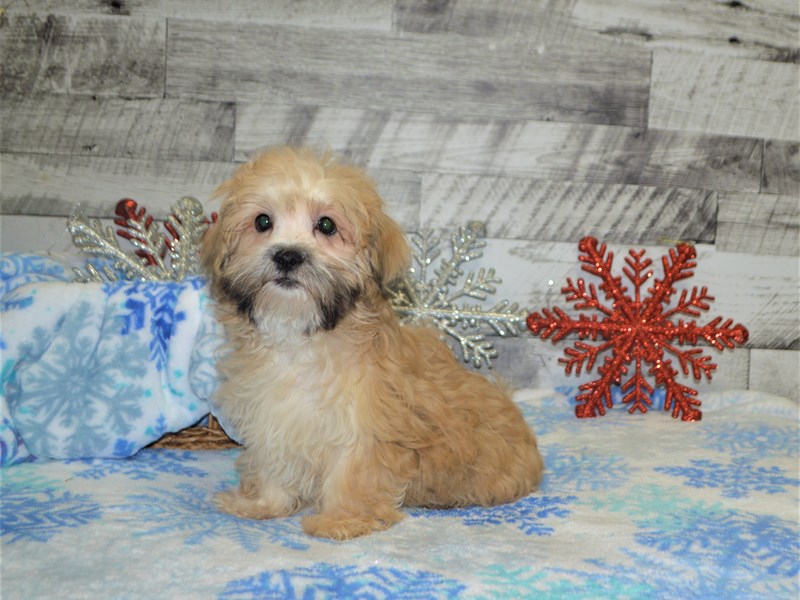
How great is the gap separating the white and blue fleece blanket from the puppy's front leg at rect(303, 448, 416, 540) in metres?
0.07

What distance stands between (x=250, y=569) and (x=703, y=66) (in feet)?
12.7

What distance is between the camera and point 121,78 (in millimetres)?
4328

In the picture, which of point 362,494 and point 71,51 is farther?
point 71,51

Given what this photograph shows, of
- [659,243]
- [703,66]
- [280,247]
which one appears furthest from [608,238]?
[280,247]

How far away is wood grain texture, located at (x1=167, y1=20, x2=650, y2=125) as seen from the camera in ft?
14.3

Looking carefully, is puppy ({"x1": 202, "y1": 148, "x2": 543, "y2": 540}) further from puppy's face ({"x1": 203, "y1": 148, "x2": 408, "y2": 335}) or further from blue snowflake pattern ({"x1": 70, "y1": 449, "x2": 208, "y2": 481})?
blue snowflake pattern ({"x1": 70, "y1": 449, "x2": 208, "y2": 481})

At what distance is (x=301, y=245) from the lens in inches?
100

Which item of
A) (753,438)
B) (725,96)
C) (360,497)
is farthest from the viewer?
(725,96)

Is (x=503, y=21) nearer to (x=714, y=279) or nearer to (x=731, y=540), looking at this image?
(x=714, y=279)

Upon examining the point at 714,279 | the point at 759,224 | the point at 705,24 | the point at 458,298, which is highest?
the point at 705,24

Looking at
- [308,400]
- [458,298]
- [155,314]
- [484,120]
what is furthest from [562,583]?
[484,120]

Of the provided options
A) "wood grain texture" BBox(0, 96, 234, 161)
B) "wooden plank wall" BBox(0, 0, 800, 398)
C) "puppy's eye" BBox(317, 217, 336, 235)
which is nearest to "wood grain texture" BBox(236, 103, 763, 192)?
"wooden plank wall" BBox(0, 0, 800, 398)

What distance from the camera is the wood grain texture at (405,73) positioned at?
4.36 m

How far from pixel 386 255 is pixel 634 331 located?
84.0 inches
